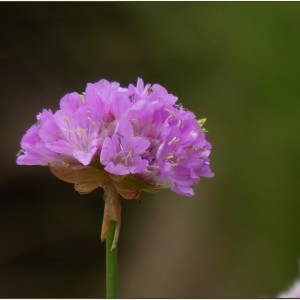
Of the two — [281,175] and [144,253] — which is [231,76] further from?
[144,253]

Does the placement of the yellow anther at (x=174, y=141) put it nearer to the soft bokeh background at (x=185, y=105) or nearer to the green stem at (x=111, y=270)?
the green stem at (x=111, y=270)

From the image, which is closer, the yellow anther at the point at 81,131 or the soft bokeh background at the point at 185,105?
the yellow anther at the point at 81,131

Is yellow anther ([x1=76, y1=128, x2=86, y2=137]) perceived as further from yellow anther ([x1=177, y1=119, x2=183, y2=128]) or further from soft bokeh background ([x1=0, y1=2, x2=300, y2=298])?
soft bokeh background ([x1=0, y1=2, x2=300, y2=298])

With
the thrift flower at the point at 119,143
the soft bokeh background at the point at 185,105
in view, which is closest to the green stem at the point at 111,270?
the thrift flower at the point at 119,143

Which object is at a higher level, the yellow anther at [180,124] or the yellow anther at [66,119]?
the yellow anther at [66,119]

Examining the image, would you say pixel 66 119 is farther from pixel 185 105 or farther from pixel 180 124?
pixel 185 105

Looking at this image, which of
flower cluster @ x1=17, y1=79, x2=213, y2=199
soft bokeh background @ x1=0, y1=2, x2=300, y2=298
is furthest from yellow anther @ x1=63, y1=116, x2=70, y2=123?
soft bokeh background @ x1=0, y1=2, x2=300, y2=298

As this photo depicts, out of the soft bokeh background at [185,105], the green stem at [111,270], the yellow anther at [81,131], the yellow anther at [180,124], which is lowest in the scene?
the green stem at [111,270]

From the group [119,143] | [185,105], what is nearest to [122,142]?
[119,143]
